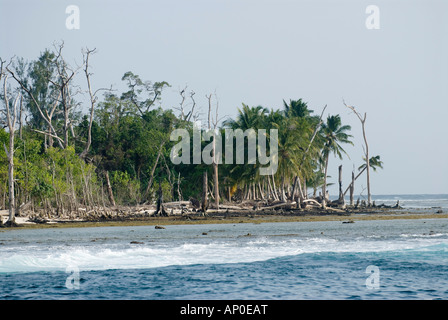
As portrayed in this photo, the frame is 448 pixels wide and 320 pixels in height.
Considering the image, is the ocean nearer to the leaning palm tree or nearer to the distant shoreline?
the distant shoreline

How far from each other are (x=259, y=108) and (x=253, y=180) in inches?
318

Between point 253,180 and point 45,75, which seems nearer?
point 253,180

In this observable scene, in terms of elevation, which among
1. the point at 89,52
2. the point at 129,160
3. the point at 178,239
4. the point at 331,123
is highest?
the point at 89,52

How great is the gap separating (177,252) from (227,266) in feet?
14.2

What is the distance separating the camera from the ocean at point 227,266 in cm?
1428

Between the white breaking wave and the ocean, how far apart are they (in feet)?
0.11

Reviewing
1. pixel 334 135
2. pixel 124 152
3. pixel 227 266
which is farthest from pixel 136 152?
pixel 227 266

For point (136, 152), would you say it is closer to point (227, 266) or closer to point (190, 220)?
point (190, 220)

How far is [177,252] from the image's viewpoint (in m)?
22.6

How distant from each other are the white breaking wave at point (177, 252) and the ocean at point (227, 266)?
0.03 m

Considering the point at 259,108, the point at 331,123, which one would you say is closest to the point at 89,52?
the point at 259,108

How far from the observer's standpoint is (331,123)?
63500mm

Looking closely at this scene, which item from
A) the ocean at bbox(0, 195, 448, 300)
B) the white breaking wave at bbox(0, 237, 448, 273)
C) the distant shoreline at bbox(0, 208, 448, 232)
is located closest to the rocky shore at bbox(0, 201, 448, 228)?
the distant shoreline at bbox(0, 208, 448, 232)
